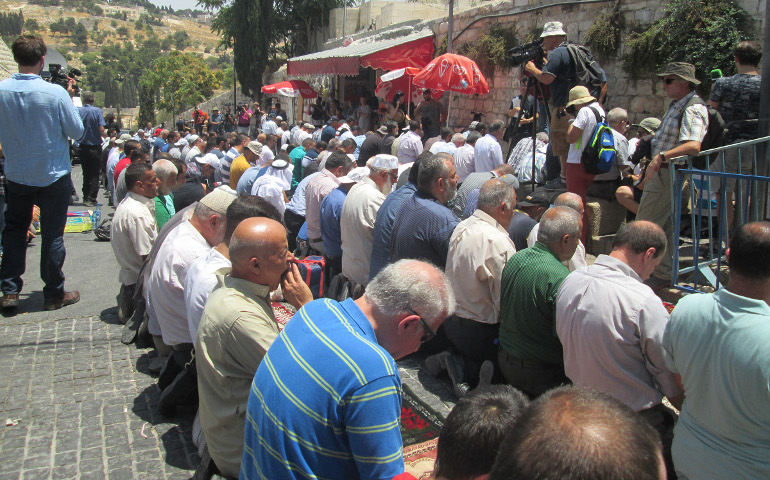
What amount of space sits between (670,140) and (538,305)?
9.11 ft

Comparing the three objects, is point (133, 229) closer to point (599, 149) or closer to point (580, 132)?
point (580, 132)

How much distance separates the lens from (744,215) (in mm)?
4711

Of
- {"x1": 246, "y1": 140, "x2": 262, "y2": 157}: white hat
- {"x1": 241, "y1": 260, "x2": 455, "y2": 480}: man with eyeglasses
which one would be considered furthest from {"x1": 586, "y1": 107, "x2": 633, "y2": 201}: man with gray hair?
{"x1": 241, "y1": 260, "x2": 455, "y2": 480}: man with eyeglasses

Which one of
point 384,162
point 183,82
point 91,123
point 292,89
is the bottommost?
point 384,162

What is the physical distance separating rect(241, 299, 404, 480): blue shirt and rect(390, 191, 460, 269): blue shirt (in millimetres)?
2897

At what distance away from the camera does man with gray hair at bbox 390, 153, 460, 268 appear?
486cm

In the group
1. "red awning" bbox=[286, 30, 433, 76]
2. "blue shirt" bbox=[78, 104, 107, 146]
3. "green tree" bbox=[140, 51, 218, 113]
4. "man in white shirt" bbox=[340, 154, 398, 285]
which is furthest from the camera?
"green tree" bbox=[140, 51, 218, 113]

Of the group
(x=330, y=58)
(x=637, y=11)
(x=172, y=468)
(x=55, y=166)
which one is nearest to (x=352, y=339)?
(x=172, y=468)

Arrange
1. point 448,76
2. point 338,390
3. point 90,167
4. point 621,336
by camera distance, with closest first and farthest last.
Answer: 1. point 338,390
2. point 621,336
3. point 448,76
4. point 90,167

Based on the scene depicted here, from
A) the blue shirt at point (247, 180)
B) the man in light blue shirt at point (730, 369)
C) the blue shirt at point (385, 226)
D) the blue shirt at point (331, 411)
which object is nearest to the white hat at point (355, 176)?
the blue shirt at point (385, 226)

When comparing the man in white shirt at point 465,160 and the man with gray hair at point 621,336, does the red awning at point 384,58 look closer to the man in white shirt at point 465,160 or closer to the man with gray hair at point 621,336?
the man in white shirt at point 465,160

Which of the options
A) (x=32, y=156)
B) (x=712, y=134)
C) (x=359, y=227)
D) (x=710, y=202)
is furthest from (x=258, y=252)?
(x=712, y=134)

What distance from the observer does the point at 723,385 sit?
2.37 meters

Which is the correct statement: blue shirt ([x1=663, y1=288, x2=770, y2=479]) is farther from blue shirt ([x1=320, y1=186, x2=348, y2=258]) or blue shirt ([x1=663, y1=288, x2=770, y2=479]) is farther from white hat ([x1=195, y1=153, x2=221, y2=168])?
white hat ([x1=195, y1=153, x2=221, y2=168])
